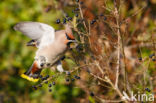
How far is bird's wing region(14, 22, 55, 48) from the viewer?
2.63m

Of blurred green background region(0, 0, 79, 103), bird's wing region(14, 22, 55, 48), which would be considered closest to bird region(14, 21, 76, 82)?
bird's wing region(14, 22, 55, 48)

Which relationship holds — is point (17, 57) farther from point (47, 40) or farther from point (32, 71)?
point (47, 40)

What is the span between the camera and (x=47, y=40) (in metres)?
2.88

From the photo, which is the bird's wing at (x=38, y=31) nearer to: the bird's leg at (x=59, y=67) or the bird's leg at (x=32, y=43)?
the bird's leg at (x=32, y=43)

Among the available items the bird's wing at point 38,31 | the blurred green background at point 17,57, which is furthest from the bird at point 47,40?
the blurred green background at point 17,57

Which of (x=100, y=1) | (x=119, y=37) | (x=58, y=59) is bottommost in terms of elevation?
(x=58, y=59)

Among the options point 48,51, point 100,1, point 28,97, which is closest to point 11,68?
point 28,97

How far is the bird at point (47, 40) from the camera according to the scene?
2.64m

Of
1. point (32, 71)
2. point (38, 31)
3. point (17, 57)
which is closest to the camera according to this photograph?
point (38, 31)

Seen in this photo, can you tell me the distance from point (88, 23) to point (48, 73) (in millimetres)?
555

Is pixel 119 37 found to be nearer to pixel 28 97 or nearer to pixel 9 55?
pixel 28 97

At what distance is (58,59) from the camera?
2758 millimetres

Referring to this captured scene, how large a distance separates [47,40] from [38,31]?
0.56ft

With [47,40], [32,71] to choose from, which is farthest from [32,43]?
[32,71]
